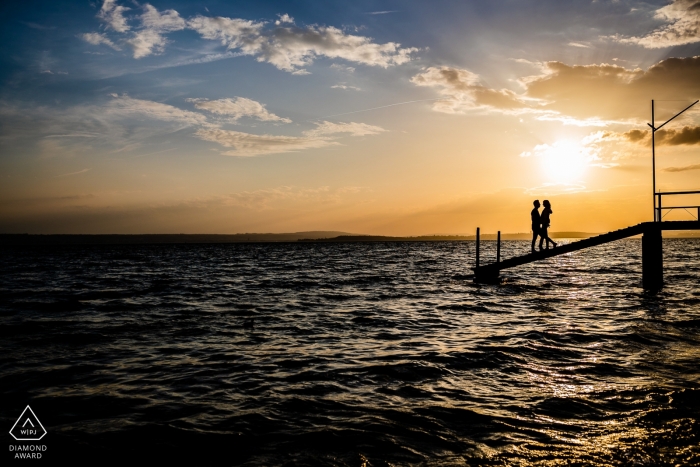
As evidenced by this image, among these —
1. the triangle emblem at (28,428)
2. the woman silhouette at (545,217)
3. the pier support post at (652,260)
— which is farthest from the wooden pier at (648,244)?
the triangle emblem at (28,428)

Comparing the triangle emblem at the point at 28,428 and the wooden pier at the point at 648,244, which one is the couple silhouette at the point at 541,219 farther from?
the triangle emblem at the point at 28,428

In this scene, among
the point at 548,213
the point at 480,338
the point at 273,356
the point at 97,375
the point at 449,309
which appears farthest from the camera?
the point at 548,213

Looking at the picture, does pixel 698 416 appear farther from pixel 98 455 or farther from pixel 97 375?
pixel 97 375

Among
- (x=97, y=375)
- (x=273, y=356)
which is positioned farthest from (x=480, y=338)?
(x=97, y=375)

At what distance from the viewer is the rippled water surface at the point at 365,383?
640cm

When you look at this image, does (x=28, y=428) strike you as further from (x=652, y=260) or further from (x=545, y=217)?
(x=652, y=260)

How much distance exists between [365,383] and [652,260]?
2199cm

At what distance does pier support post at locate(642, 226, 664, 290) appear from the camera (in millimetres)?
24109

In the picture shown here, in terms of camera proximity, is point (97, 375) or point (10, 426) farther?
point (97, 375)

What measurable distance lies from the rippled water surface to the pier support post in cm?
591

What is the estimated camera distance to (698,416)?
7.03 meters

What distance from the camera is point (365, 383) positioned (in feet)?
29.7

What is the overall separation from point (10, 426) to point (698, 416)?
34.9 ft

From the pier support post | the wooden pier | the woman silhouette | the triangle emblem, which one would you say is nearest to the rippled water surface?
the triangle emblem
